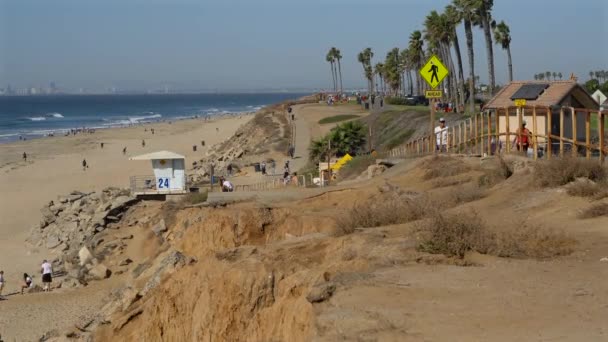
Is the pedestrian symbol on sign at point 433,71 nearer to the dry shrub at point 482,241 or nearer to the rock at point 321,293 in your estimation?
the dry shrub at point 482,241

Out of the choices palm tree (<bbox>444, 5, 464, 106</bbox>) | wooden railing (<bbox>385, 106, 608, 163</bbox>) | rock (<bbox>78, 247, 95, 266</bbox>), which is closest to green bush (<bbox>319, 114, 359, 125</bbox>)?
palm tree (<bbox>444, 5, 464, 106</bbox>)

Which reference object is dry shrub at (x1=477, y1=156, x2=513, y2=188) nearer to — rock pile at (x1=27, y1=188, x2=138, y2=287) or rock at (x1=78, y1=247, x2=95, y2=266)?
rock pile at (x1=27, y1=188, x2=138, y2=287)

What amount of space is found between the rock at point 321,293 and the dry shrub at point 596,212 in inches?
216

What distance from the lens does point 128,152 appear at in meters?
78.5

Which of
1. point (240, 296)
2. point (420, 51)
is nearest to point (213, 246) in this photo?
point (240, 296)

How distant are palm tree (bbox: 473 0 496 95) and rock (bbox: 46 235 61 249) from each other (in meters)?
28.6

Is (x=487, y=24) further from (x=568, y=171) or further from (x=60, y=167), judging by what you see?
(x=568, y=171)

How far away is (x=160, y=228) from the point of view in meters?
25.5

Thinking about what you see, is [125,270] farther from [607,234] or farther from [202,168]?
[202,168]

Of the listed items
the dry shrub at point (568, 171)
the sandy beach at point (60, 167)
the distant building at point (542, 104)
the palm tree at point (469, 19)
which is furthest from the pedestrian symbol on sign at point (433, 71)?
the palm tree at point (469, 19)

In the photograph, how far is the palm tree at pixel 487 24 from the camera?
54.4 meters

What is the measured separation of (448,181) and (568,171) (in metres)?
5.01

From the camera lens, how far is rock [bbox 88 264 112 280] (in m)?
25.8

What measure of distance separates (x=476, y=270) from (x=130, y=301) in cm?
600
